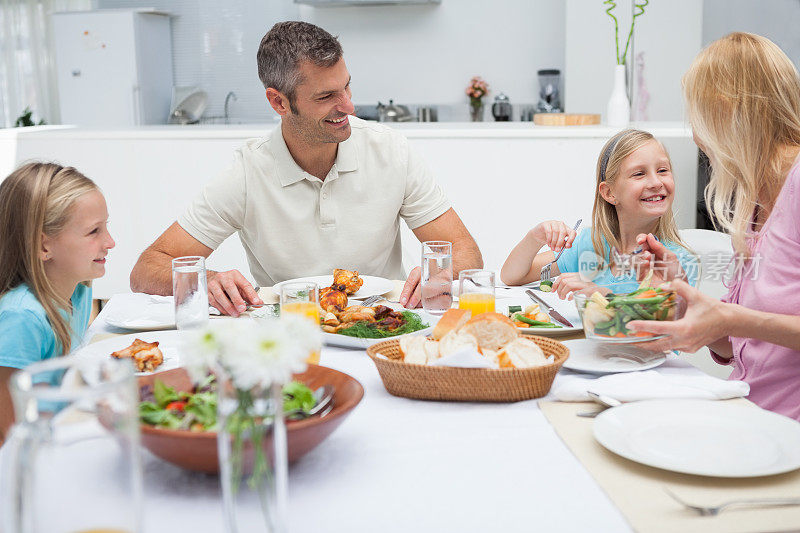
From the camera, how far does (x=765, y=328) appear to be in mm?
1301

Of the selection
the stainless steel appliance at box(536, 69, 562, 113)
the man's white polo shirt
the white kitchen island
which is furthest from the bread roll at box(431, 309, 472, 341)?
the stainless steel appliance at box(536, 69, 562, 113)

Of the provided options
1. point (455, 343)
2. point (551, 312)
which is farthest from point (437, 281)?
point (455, 343)

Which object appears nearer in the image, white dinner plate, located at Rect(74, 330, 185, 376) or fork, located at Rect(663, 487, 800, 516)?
fork, located at Rect(663, 487, 800, 516)

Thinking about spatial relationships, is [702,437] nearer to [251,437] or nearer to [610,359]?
[610,359]

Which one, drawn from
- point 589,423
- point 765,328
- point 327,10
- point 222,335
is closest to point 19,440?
point 222,335

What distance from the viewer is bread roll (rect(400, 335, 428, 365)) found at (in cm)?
113

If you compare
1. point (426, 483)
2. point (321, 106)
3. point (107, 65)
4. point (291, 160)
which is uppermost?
point (107, 65)

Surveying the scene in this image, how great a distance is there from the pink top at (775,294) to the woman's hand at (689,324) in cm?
21

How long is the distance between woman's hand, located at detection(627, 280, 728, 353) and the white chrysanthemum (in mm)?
684

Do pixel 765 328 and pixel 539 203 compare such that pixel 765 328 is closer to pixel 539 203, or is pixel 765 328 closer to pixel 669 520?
pixel 669 520

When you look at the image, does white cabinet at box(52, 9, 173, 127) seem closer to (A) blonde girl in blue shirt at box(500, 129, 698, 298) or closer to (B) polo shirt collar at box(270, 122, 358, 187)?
(B) polo shirt collar at box(270, 122, 358, 187)

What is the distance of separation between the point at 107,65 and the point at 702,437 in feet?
20.8

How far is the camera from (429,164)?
334cm

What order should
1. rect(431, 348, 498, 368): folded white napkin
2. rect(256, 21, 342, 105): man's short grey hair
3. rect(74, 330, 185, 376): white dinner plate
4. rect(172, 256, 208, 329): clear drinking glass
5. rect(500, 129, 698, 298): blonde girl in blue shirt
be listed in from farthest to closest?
1. rect(256, 21, 342, 105): man's short grey hair
2. rect(500, 129, 698, 298): blonde girl in blue shirt
3. rect(172, 256, 208, 329): clear drinking glass
4. rect(74, 330, 185, 376): white dinner plate
5. rect(431, 348, 498, 368): folded white napkin
